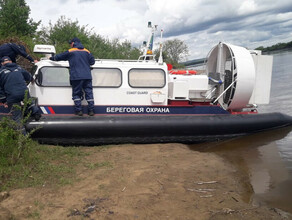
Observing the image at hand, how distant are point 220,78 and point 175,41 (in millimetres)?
47050

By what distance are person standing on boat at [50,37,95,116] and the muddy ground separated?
4.69ft

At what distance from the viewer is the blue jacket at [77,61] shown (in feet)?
17.2

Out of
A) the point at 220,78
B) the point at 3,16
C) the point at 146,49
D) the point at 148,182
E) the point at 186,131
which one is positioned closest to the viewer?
the point at 148,182

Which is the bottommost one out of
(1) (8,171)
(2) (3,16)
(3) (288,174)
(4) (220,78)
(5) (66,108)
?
(3) (288,174)

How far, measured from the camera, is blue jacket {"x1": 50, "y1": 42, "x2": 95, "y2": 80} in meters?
5.25

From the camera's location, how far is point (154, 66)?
5879mm

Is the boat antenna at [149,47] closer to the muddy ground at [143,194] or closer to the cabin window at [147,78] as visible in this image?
the cabin window at [147,78]

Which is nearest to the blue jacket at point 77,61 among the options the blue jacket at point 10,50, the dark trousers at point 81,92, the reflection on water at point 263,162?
the dark trousers at point 81,92

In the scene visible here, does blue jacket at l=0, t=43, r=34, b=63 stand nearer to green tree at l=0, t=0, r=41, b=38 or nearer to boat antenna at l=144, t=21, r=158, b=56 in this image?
boat antenna at l=144, t=21, r=158, b=56

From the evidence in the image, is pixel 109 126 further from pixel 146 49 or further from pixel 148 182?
pixel 146 49

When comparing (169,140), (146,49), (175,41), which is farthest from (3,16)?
(175,41)

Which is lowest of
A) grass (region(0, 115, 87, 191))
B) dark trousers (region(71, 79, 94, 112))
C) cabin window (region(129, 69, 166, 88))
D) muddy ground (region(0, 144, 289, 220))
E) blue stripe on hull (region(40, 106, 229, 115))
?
muddy ground (region(0, 144, 289, 220))

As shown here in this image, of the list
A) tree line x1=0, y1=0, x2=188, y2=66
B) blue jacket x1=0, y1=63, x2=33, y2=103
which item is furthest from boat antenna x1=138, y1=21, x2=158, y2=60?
tree line x1=0, y1=0, x2=188, y2=66

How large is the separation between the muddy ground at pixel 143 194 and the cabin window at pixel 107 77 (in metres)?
1.86
